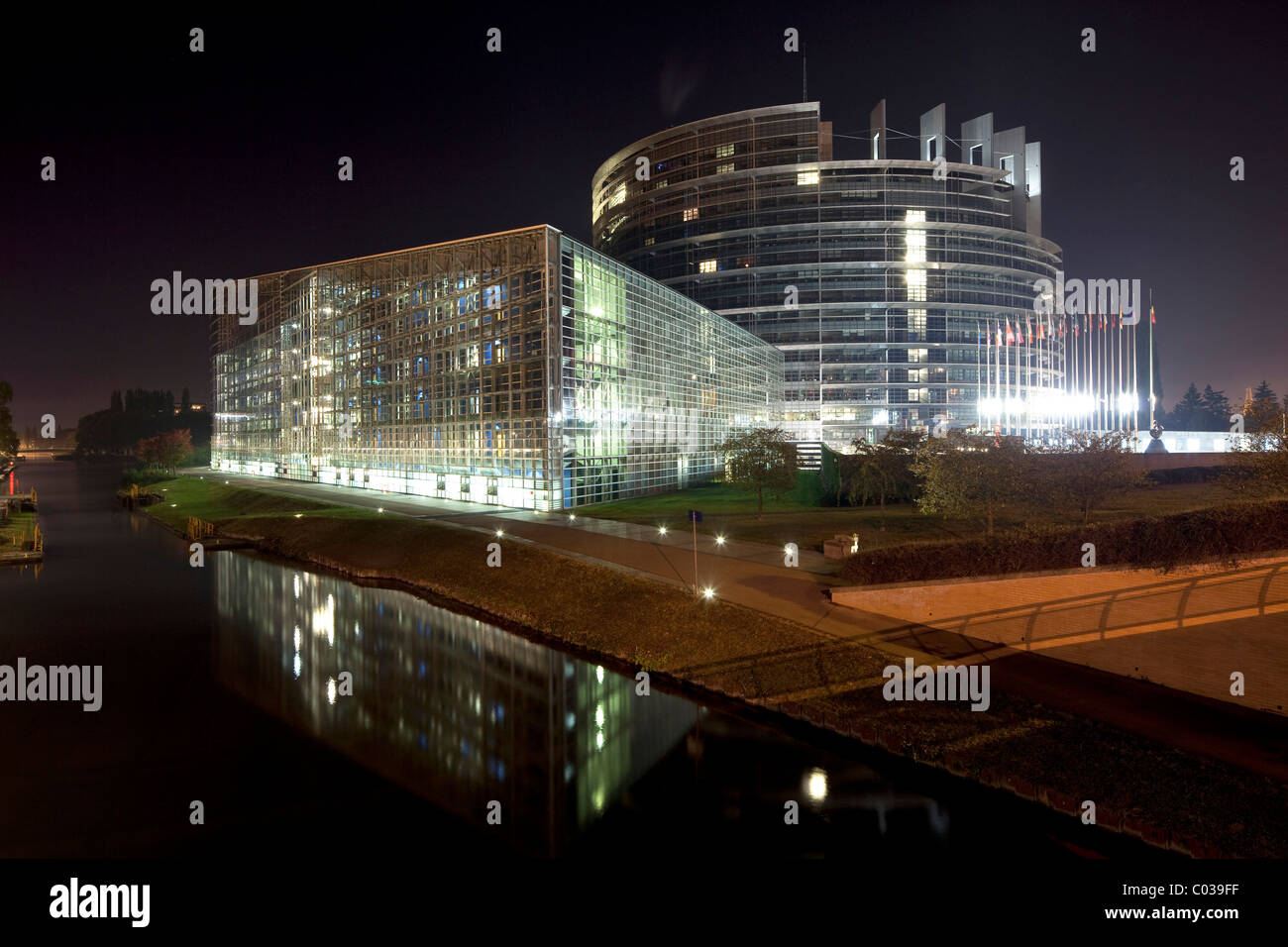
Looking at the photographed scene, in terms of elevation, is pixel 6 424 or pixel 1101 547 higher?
pixel 6 424

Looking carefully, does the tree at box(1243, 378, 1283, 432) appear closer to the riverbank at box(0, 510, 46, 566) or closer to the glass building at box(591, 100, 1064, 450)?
the riverbank at box(0, 510, 46, 566)

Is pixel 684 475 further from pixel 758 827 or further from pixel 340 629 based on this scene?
pixel 758 827

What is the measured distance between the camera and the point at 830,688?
1683 cm

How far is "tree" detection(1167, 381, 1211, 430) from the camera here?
385ft

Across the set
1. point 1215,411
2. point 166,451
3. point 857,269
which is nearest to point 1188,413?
point 1215,411

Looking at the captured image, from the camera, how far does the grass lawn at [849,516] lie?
29.5 m

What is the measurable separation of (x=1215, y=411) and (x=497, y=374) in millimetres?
139682

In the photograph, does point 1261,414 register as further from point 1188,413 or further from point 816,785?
point 1188,413

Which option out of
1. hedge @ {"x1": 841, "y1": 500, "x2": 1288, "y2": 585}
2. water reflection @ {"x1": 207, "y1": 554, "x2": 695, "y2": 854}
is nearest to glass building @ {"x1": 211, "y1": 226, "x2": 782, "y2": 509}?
water reflection @ {"x1": 207, "y1": 554, "x2": 695, "y2": 854}

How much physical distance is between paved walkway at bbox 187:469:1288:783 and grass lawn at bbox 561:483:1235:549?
11.1 feet

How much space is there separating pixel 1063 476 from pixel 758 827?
20.6 m
